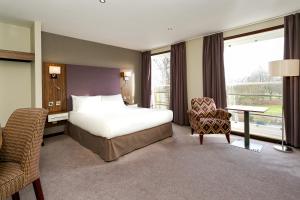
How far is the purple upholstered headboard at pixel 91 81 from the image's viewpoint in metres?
4.30

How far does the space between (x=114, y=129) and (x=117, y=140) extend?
219 mm

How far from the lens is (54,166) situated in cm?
252

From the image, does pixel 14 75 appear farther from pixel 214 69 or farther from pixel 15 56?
pixel 214 69

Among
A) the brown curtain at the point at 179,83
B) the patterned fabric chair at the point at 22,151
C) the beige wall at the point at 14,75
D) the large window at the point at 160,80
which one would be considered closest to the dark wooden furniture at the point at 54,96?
the beige wall at the point at 14,75

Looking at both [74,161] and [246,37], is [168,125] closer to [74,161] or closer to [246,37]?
[74,161]

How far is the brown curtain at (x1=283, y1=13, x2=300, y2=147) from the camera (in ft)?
9.93

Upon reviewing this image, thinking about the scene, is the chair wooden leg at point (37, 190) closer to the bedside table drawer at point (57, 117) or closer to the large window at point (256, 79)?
the bedside table drawer at point (57, 117)

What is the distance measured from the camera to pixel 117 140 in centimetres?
276

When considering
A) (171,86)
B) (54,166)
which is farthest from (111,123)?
(171,86)

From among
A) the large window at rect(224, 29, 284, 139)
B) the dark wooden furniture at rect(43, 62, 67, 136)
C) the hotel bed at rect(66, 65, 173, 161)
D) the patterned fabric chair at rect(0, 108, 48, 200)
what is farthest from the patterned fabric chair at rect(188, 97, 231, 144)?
the dark wooden furniture at rect(43, 62, 67, 136)

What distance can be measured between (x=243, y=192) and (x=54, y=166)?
2551 mm

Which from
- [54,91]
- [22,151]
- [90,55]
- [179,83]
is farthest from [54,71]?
[179,83]

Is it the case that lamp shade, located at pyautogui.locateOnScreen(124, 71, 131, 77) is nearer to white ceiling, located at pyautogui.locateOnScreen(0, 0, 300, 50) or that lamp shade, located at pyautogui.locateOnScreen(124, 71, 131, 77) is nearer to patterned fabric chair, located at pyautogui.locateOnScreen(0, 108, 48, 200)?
white ceiling, located at pyautogui.locateOnScreen(0, 0, 300, 50)

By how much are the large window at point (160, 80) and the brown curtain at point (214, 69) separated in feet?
5.16
